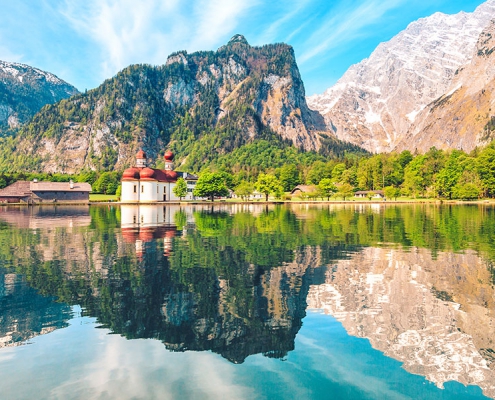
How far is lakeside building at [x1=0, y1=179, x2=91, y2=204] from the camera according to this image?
5226 inches

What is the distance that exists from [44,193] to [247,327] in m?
142

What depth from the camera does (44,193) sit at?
5354 inches

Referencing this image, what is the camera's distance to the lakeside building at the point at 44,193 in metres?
133

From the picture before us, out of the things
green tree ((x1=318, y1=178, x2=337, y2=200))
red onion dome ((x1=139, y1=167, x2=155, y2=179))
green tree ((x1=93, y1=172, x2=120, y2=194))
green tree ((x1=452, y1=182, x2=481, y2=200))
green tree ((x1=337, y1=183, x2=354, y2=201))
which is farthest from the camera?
green tree ((x1=93, y1=172, x2=120, y2=194))

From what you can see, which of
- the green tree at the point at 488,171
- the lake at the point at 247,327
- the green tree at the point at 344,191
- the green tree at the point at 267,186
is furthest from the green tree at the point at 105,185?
the lake at the point at 247,327

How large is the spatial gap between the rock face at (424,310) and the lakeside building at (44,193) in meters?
128

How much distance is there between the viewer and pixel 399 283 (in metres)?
19.3

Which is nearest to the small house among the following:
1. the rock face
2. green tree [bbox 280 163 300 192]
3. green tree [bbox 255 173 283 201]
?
green tree [bbox 280 163 300 192]

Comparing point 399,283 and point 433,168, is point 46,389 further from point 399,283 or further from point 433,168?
point 433,168

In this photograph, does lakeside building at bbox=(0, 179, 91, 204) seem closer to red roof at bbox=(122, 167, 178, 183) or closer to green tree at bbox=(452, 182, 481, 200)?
red roof at bbox=(122, 167, 178, 183)

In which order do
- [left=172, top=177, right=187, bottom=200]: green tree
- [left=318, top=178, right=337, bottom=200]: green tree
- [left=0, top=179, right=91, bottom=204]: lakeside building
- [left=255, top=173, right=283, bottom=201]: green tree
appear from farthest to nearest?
1. [left=172, top=177, right=187, bottom=200]: green tree
2. [left=318, top=178, right=337, bottom=200]: green tree
3. [left=255, top=173, right=283, bottom=201]: green tree
4. [left=0, top=179, right=91, bottom=204]: lakeside building

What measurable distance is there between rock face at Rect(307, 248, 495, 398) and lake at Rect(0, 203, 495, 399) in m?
0.06

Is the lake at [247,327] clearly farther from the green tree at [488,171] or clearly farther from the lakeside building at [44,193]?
the lakeside building at [44,193]

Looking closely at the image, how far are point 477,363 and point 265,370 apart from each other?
5934 mm
